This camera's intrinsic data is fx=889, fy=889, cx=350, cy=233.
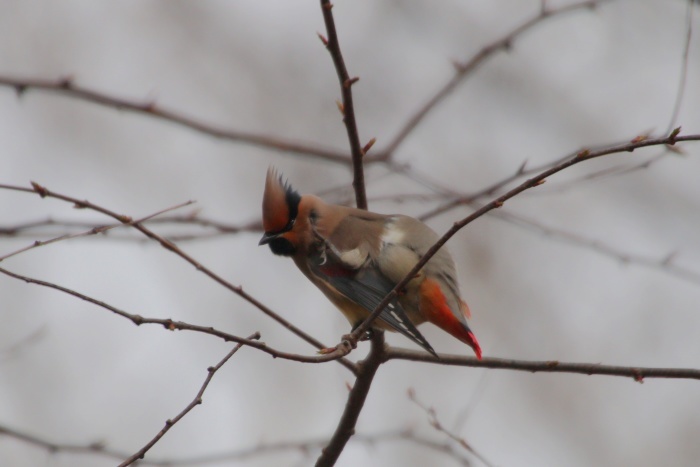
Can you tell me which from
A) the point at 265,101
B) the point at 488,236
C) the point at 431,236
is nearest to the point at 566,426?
the point at 488,236

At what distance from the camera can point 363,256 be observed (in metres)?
4.18

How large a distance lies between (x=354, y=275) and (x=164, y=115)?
112 cm

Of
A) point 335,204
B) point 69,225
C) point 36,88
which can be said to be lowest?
point 69,225

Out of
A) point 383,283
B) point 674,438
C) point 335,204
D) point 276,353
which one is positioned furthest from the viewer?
point 674,438

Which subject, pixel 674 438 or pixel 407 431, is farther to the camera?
pixel 674 438

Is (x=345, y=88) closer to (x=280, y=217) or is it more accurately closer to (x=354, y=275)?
(x=354, y=275)

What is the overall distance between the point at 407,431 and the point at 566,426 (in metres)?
5.66

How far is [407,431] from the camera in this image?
183 inches

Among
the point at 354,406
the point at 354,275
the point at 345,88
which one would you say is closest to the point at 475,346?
the point at 354,406

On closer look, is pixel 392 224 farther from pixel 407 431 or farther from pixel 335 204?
pixel 407 431

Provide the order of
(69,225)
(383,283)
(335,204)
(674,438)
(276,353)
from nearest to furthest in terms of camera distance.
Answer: (276,353), (69,225), (383,283), (335,204), (674,438)

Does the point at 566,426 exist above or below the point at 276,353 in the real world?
above

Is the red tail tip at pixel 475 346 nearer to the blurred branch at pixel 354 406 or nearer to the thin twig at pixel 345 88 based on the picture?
the blurred branch at pixel 354 406

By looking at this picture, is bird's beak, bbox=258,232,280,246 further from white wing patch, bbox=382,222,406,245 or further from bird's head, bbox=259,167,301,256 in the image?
white wing patch, bbox=382,222,406,245
